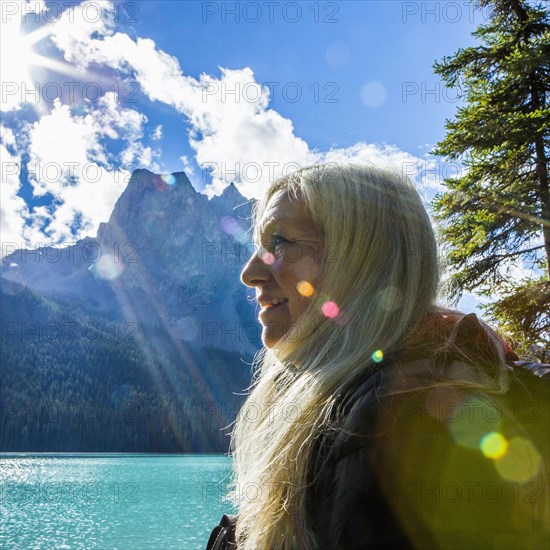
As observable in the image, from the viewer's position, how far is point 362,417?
2.68 feet

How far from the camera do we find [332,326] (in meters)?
1.14

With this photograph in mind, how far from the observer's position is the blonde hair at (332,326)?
98 cm

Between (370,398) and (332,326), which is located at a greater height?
(332,326)

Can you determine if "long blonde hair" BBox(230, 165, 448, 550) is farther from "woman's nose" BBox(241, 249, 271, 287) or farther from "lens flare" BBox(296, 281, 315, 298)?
"woman's nose" BBox(241, 249, 271, 287)

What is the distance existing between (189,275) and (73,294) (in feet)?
128

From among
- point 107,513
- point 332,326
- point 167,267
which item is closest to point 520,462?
point 332,326

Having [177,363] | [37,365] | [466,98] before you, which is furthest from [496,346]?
[177,363]

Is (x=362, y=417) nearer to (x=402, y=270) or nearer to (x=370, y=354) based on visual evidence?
(x=370, y=354)

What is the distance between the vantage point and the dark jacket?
76cm

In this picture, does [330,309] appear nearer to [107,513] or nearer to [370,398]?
[370,398]

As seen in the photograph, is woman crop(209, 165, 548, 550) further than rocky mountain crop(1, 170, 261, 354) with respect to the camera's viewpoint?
No

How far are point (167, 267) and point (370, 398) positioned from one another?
163829 millimetres

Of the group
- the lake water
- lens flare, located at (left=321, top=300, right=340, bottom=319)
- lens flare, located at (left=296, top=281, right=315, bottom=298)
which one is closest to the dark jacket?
lens flare, located at (left=321, top=300, right=340, bottom=319)

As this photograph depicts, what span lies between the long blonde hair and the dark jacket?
0.34 feet
